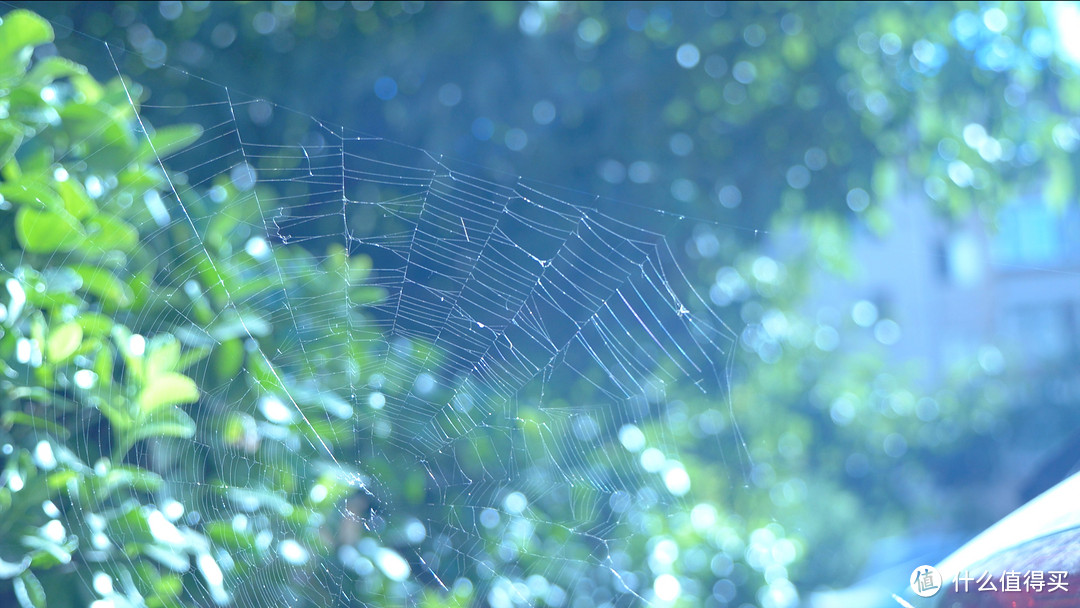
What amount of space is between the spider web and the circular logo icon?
3.51 feet

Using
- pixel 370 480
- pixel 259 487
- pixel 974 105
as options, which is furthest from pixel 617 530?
pixel 974 105

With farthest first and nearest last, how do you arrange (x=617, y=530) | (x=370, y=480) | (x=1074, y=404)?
(x=1074, y=404)
(x=617, y=530)
(x=370, y=480)

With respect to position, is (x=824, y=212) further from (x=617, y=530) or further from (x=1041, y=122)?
(x=617, y=530)

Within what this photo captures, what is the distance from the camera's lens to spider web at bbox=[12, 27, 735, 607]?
1.95 meters

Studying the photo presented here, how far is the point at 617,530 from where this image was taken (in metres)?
2.99

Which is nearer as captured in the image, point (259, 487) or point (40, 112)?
point (40, 112)

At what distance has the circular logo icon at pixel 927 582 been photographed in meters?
1.52

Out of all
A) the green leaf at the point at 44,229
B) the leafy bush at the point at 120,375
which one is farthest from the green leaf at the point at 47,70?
the green leaf at the point at 44,229

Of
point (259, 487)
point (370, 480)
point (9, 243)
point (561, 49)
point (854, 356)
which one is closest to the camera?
point (9, 243)

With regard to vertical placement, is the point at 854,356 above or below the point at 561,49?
above

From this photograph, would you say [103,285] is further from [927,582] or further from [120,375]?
[927,582]

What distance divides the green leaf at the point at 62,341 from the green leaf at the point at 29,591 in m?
0.39

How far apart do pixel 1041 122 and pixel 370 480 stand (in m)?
3.08

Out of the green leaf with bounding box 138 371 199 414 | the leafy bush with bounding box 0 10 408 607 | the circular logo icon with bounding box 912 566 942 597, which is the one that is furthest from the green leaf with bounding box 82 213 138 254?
the circular logo icon with bounding box 912 566 942 597
